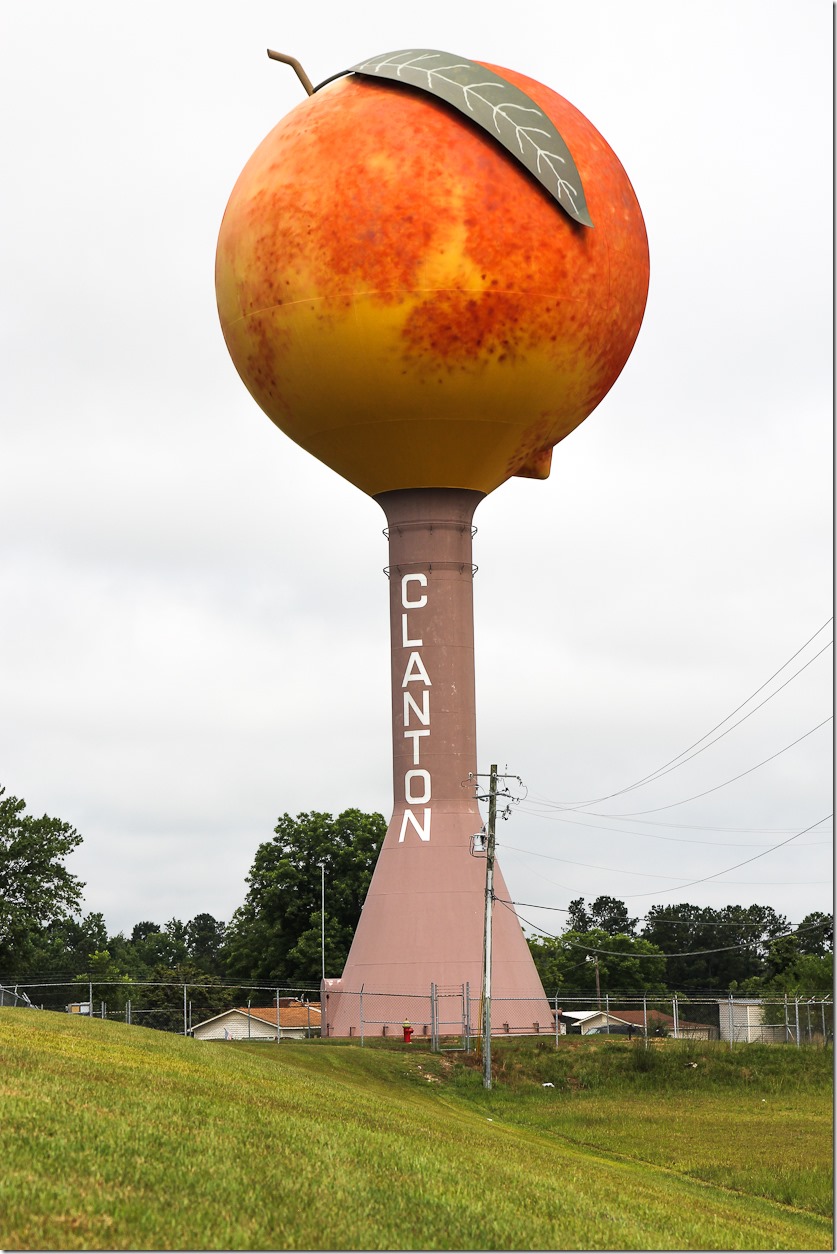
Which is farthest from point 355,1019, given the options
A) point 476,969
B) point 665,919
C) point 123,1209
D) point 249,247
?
point 665,919

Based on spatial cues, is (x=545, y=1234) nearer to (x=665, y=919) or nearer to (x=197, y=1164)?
(x=197, y=1164)

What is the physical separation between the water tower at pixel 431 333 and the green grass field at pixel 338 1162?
5.90m

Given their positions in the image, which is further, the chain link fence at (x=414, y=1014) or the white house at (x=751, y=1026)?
the white house at (x=751, y=1026)

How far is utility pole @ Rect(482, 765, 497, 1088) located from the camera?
3241cm

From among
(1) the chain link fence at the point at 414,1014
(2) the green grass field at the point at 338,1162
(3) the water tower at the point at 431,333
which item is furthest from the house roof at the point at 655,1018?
(2) the green grass field at the point at 338,1162

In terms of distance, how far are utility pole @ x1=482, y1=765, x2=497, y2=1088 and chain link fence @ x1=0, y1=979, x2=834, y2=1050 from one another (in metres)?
1.86

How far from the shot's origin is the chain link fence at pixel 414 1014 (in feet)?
116

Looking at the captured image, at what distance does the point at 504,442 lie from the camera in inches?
1383

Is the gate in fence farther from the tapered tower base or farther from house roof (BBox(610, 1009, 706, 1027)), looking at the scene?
house roof (BBox(610, 1009, 706, 1027))

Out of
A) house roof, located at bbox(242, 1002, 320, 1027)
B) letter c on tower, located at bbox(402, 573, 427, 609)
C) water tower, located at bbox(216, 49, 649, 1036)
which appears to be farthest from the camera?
house roof, located at bbox(242, 1002, 320, 1027)

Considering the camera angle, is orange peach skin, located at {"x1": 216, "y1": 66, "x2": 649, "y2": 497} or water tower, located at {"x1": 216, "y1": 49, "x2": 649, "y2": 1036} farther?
water tower, located at {"x1": 216, "y1": 49, "x2": 649, "y2": 1036}

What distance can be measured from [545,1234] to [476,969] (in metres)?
24.1

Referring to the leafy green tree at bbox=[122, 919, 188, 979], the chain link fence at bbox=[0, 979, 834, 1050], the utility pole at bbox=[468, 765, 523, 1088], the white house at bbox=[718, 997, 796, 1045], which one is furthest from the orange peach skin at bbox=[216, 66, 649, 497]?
the leafy green tree at bbox=[122, 919, 188, 979]

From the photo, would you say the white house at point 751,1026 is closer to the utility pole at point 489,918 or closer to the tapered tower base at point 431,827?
the tapered tower base at point 431,827
